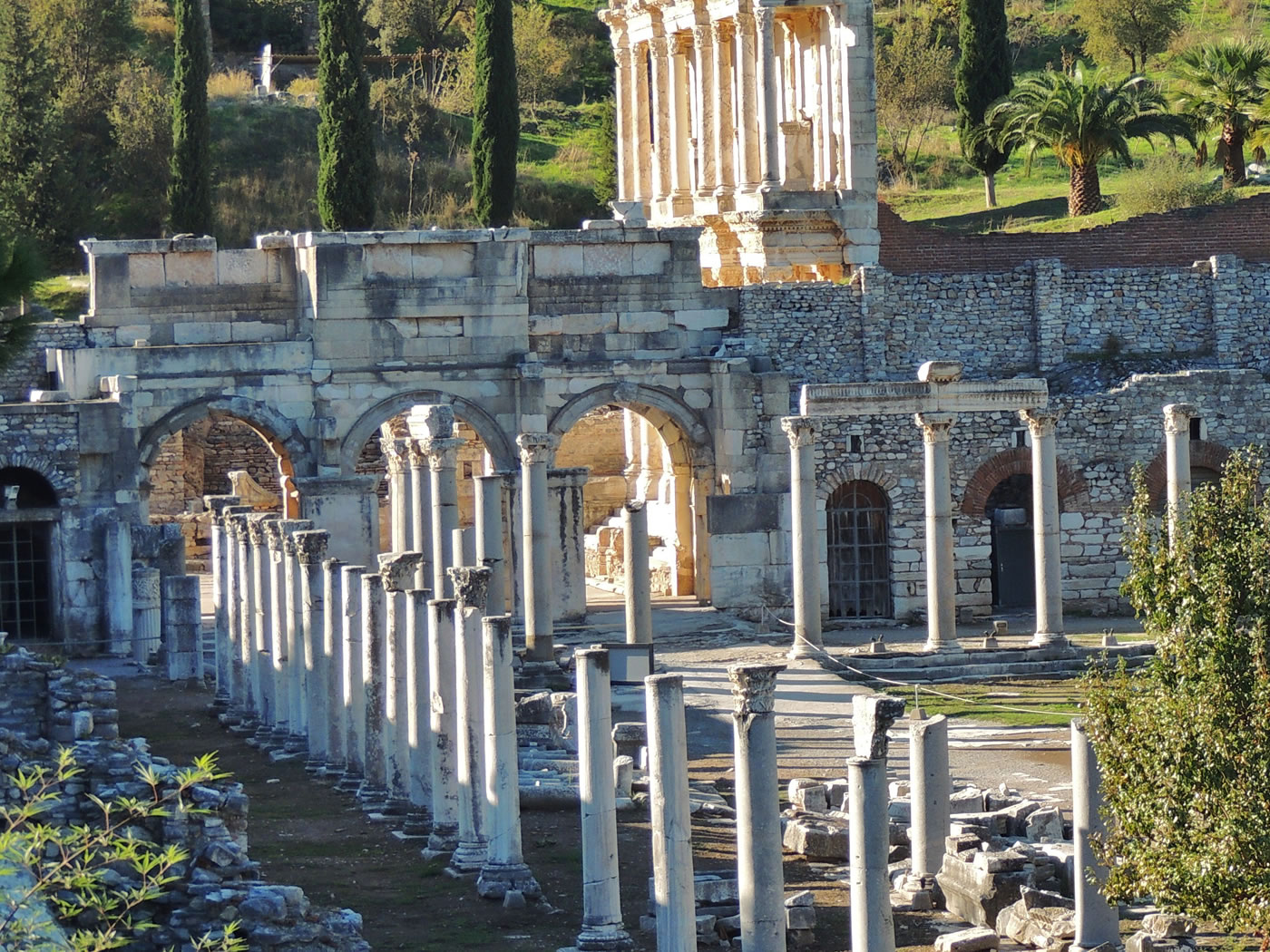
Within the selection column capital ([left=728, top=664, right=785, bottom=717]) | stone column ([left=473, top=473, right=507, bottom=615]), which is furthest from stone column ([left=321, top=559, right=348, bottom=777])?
column capital ([left=728, top=664, right=785, bottom=717])

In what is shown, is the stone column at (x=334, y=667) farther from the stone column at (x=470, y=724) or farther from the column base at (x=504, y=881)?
the column base at (x=504, y=881)

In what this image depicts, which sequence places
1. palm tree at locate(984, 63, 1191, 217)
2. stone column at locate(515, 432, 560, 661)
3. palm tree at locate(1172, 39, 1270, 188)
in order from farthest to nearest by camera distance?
1. palm tree at locate(1172, 39, 1270, 188)
2. palm tree at locate(984, 63, 1191, 217)
3. stone column at locate(515, 432, 560, 661)

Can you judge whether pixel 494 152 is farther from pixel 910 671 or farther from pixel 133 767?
pixel 133 767

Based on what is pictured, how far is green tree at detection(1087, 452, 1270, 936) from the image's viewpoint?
60.8 ft

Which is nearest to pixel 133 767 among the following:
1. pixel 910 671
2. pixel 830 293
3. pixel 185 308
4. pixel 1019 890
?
pixel 1019 890

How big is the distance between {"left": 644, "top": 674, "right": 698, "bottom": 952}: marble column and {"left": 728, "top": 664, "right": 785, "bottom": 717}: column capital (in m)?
0.53

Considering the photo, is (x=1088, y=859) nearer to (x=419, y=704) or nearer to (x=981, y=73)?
(x=419, y=704)

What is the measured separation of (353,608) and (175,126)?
24.6 meters

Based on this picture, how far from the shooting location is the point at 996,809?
25641mm

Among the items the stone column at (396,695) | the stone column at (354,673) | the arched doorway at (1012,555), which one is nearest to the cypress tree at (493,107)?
the arched doorway at (1012,555)

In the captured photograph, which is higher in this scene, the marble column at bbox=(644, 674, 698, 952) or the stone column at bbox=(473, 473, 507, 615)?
the stone column at bbox=(473, 473, 507, 615)

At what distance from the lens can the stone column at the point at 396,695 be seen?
2686 centimetres

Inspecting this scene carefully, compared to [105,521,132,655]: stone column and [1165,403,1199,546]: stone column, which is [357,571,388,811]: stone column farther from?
[1165,403,1199,546]: stone column

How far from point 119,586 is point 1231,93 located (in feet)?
86.1
